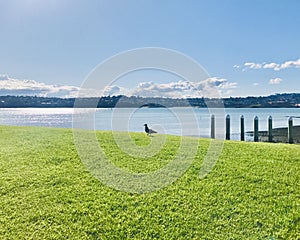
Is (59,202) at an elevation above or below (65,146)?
below

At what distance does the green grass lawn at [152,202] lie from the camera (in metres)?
4.35

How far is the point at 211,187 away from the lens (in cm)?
555

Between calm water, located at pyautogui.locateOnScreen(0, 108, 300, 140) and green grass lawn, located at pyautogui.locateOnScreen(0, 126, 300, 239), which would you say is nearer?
green grass lawn, located at pyautogui.locateOnScreen(0, 126, 300, 239)

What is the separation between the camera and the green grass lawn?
14.3 ft

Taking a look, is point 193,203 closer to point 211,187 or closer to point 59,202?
point 211,187

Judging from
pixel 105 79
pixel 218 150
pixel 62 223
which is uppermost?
pixel 105 79

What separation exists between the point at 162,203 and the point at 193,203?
54cm

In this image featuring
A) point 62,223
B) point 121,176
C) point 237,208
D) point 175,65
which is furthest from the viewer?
point 175,65

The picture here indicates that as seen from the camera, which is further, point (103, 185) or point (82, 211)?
point (103, 185)

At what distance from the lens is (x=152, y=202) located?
16.7ft

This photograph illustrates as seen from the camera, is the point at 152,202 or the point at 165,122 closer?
the point at 152,202

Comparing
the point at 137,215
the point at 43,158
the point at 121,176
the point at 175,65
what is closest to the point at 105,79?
the point at 175,65

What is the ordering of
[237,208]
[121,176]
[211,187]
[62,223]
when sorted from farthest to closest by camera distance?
[121,176]
[211,187]
[237,208]
[62,223]

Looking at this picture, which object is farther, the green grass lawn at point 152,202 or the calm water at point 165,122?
the calm water at point 165,122
